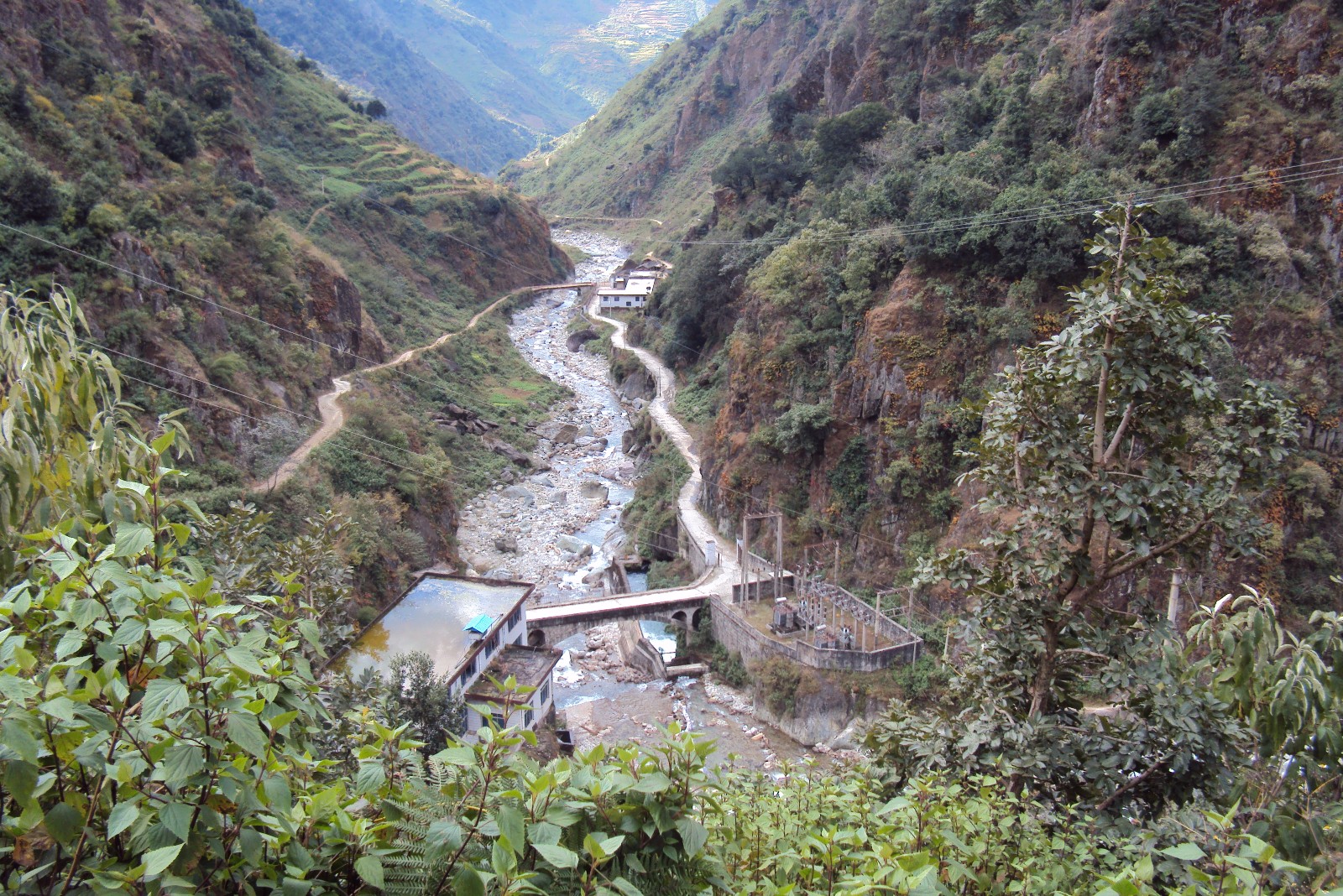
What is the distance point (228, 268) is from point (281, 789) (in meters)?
31.3

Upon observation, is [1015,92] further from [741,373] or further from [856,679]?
[856,679]

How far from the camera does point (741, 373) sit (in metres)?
27.8

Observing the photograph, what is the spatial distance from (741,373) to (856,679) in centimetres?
1276

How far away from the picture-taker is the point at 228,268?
28703 mm

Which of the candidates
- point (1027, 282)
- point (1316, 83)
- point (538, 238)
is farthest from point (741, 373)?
point (538, 238)

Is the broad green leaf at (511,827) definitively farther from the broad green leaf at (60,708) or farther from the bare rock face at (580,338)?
the bare rock face at (580,338)

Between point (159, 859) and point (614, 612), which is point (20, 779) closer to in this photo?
point (159, 859)

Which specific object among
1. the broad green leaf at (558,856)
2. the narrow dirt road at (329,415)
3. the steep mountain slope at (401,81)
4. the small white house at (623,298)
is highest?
the steep mountain slope at (401,81)

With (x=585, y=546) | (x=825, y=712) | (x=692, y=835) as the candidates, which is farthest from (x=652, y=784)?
(x=585, y=546)

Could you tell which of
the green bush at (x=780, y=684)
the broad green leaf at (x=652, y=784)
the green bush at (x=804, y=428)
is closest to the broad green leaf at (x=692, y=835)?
the broad green leaf at (x=652, y=784)

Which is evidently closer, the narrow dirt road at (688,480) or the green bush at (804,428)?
the green bush at (804,428)

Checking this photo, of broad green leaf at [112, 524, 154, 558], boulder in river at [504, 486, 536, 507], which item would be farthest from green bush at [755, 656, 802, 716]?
broad green leaf at [112, 524, 154, 558]

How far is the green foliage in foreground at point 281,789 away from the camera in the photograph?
2.37 m

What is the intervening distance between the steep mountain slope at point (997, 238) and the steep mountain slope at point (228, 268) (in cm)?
1208
